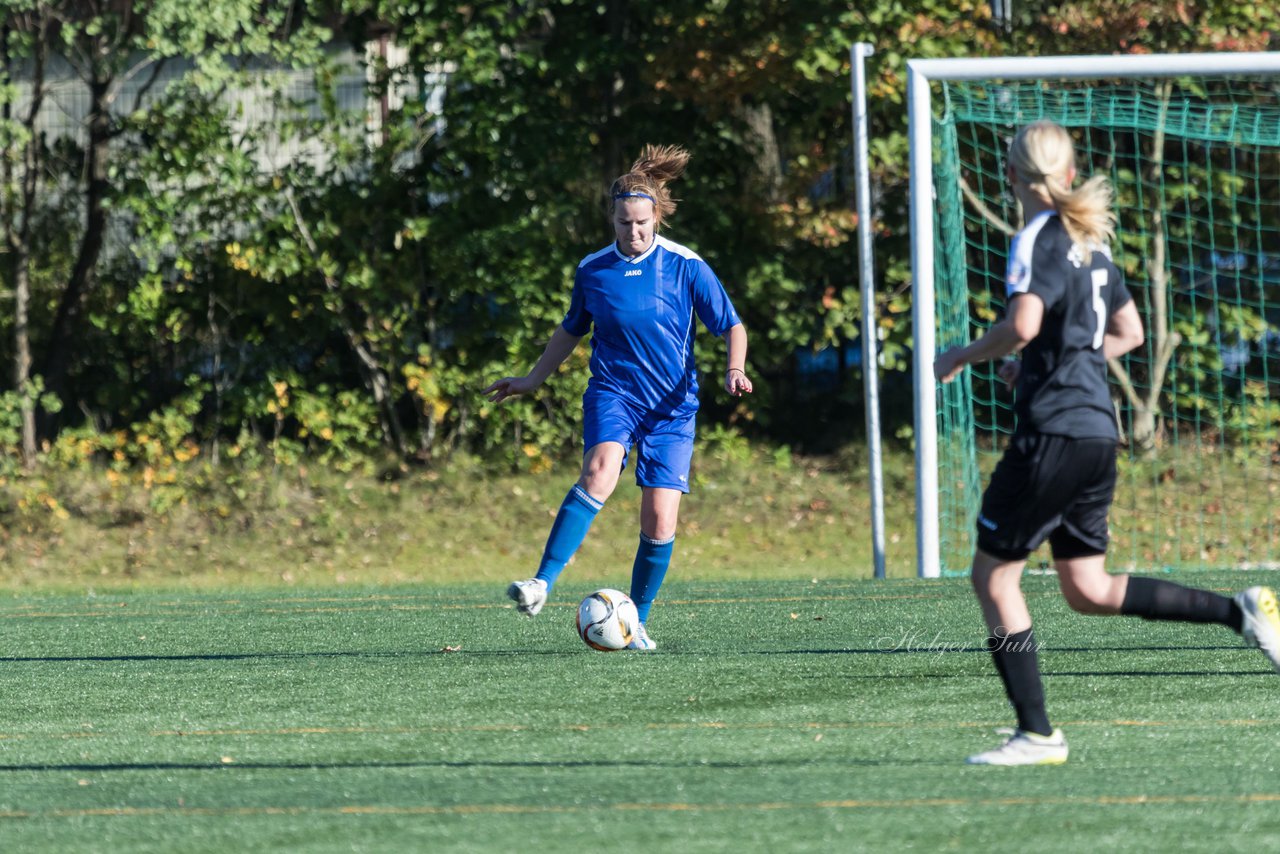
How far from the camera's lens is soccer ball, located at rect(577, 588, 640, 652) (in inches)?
246

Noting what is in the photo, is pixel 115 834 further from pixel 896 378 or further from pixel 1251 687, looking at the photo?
pixel 896 378

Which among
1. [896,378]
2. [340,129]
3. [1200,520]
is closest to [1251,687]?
[1200,520]

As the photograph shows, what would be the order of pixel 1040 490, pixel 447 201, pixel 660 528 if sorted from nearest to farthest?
1. pixel 1040 490
2. pixel 660 528
3. pixel 447 201

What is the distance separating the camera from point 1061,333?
4.09m

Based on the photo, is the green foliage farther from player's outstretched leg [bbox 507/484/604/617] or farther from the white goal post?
player's outstretched leg [bbox 507/484/604/617]

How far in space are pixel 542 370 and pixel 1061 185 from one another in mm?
3069

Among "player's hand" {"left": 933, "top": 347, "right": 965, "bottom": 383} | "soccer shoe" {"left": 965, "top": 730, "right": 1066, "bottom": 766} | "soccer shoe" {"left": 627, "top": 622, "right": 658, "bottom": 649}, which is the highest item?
"player's hand" {"left": 933, "top": 347, "right": 965, "bottom": 383}

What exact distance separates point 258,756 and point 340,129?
1141 centimetres

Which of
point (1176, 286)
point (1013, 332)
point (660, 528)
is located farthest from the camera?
point (1176, 286)

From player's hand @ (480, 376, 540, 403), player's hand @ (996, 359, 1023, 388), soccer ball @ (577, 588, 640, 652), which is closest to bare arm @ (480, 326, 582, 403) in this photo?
player's hand @ (480, 376, 540, 403)

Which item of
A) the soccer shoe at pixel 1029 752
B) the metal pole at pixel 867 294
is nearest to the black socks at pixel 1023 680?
the soccer shoe at pixel 1029 752

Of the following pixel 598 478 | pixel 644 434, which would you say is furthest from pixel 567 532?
pixel 644 434

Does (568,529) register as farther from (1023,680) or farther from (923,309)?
(923,309)

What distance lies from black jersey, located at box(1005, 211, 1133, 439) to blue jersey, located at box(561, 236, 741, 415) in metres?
2.57
